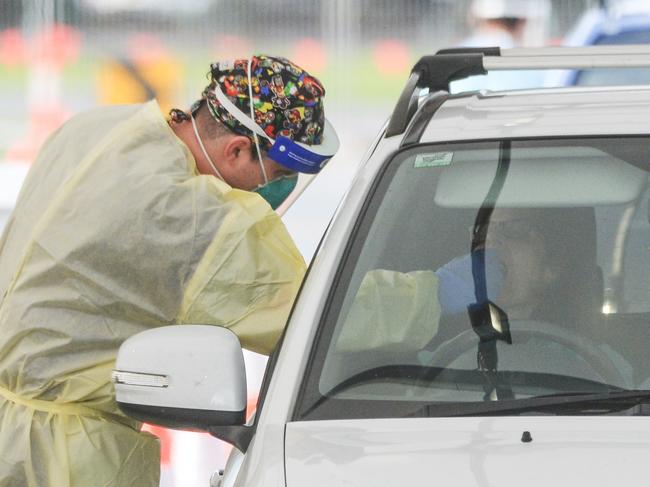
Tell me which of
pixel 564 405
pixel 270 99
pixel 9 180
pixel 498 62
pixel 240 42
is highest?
pixel 498 62

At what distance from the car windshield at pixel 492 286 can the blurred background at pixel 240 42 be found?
629 centimetres

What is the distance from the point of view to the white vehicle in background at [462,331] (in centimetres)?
261

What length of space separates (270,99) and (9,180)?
6.30 m

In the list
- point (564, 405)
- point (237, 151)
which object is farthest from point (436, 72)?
point (564, 405)

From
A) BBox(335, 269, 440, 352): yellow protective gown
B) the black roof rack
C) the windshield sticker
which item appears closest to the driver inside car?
BBox(335, 269, 440, 352): yellow protective gown

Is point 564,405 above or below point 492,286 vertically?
below

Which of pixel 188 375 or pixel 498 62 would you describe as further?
pixel 498 62

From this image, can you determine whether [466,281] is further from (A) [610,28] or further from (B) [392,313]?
(A) [610,28]

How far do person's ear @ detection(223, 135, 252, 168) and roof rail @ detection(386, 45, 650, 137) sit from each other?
42 cm

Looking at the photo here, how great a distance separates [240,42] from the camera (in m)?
9.75

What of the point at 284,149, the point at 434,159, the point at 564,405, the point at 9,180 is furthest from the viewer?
the point at 9,180

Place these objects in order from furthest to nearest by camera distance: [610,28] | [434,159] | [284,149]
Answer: [610,28] → [284,149] → [434,159]

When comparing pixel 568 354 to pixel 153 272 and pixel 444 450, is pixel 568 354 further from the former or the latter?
pixel 153 272

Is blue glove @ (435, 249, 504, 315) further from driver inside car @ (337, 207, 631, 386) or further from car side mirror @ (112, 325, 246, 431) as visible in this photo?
car side mirror @ (112, 325, 246, 431)
